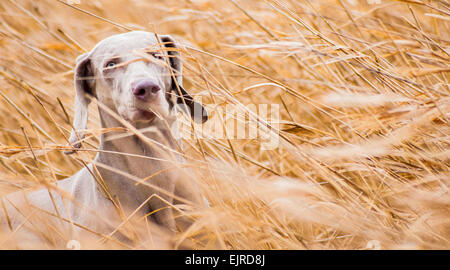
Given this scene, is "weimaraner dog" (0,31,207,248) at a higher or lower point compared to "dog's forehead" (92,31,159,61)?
lower

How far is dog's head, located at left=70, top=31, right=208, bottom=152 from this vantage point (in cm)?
103

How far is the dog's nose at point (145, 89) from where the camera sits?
1015 mm

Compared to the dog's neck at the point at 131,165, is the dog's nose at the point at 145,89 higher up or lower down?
higher up

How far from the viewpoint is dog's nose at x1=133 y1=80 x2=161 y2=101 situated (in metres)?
1.01

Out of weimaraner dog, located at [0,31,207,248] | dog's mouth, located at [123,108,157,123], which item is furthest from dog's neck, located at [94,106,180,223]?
dog's mouth, located at [123,108,157,123]

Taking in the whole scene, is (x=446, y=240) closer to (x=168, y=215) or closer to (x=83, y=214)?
(x=168, y=215)

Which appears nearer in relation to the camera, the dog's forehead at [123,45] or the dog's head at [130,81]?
the dog's head at [130,81]

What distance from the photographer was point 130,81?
1.04m

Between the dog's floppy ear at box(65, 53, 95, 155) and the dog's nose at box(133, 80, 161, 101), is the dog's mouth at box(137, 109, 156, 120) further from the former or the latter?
the dog's floppy ear at box(65, 53, 95, 155)

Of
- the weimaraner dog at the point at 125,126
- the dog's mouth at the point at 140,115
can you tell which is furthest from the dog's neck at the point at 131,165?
the dog's mouth at the point at 140,115

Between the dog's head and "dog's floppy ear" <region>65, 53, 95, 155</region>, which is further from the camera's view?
"dog's floppy ear" <region>65, 53, 95, 155</region>

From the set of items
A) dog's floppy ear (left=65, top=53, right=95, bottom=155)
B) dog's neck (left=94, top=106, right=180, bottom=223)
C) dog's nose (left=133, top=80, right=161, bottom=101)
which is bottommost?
dog's neck (left=94, top=106, right=180, bottom=223)

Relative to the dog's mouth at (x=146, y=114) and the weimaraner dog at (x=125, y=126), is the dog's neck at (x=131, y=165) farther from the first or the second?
the dog's mouth at (x=146, y=114)
